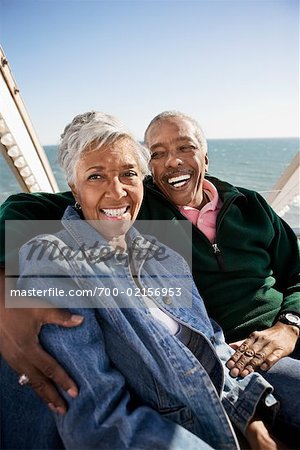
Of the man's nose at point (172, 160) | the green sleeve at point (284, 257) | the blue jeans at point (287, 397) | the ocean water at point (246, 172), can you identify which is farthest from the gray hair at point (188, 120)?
the blue jeans at point (287, 397)

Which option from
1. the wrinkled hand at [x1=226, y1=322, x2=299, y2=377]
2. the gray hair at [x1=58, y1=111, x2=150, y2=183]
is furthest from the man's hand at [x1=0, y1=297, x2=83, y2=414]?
the wrinkled hand at [x1=226, y1=322, x2=299, y2=377]

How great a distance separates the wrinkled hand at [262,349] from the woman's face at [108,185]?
539 millimetres

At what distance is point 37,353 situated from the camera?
31.9 inches

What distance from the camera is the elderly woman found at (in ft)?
2.63

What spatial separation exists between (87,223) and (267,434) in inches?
29.1

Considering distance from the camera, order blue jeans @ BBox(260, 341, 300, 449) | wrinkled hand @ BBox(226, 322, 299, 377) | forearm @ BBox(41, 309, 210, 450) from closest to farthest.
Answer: forearm @ BBox(41, 309, 210, 450), blue jeans @ BBox(260, 341, 300, 449), wrinkled hand @ BBox(226, 322, 299, 377)

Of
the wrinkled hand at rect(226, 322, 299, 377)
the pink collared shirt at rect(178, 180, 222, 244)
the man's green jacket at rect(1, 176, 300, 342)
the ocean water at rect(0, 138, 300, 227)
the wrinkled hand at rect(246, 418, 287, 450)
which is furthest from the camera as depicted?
the ocean water at rect(0, 138, 300, 227)

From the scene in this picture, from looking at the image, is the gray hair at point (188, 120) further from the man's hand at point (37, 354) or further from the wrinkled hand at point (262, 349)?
the man's hand at point (37, 354)

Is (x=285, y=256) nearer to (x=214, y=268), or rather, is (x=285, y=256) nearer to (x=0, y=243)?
(x=214, y=268)

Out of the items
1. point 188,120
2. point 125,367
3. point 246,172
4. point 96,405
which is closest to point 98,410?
point 96,405

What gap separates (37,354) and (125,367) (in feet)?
0.69

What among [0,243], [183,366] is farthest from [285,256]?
[0,243]

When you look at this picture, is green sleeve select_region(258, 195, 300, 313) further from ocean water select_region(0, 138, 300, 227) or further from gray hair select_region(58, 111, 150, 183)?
ocean water select_region(0, 138, 300, 227)

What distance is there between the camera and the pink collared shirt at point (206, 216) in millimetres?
1541
